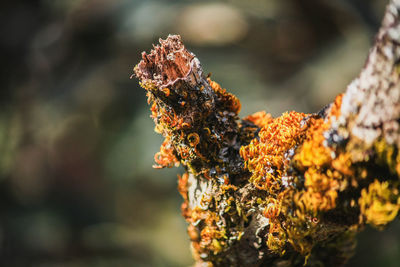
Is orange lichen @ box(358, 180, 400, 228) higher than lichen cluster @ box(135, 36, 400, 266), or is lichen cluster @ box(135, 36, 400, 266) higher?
lichen cluster @ box(135, 36, 400, 266)

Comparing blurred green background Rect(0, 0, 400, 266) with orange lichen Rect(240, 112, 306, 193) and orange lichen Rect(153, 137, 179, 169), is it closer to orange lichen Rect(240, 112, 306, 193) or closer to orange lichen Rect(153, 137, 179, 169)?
orange lichen Rect(153, 137, 179, 169)

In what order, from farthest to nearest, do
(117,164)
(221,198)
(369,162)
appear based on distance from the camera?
(117,164)
(221,198)
(369,162)

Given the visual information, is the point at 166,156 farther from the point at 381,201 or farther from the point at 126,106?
the point at 126,106

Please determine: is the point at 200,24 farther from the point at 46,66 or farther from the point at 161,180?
the point at 46,66

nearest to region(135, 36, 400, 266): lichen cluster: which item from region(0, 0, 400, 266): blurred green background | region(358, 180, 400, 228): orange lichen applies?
region(358, 180, 400, 228): orange lichen

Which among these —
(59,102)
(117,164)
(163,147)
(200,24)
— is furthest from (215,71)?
(163,147)

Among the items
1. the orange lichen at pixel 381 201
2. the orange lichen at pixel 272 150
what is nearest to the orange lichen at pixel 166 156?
the orange lichen at pixel 272 150

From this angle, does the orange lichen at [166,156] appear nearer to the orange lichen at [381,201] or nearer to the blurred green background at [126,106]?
the orange lichen at [381,201]
